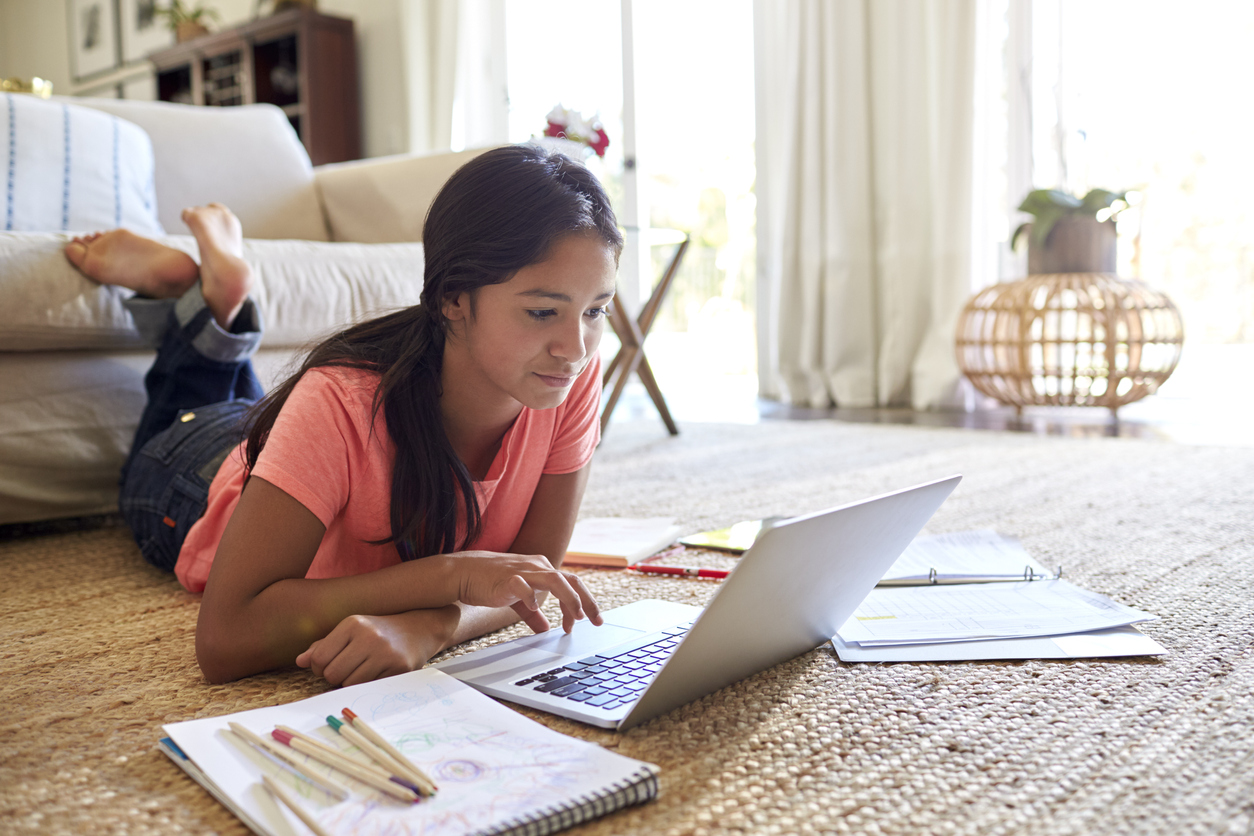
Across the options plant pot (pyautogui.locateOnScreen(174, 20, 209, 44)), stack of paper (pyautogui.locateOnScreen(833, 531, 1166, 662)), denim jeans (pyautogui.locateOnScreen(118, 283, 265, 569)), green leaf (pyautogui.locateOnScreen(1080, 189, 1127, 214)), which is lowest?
stack of paper (pyautogui.locateOnScreen(833, 531, 1166, 662))

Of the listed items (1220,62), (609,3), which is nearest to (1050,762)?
(1220,62)

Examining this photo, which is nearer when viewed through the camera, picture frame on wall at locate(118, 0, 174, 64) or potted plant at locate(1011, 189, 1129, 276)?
potted plant at locate(1011, 189, 1129, 276)

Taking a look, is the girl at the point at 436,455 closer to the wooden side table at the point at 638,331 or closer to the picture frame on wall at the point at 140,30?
the wooden side table at the point at 638,331

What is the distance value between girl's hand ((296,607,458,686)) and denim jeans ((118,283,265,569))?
0.48 m

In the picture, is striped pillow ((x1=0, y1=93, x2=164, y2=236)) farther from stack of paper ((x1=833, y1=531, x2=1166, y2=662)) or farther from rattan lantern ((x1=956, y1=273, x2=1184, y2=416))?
rattan lantern ((x1=956, y1=273, x2=1184, y2=416))

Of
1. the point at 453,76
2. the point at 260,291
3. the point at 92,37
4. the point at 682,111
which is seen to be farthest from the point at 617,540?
the point at 92,37

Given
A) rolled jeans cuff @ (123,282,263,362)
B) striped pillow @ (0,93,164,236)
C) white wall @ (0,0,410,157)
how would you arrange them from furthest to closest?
white wall @ (0,0,410,157) < striped pillow @ (0,93,164,236) < rolled jeans cuff @ (123,282,263,362)

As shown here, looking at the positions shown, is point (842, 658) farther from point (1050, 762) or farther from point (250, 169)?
point (250, 169)

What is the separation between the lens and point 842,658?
872 millimetres

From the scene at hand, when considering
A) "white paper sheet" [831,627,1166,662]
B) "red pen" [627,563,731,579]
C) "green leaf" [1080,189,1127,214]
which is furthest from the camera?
"green leaf" [1080,189,1127,214]

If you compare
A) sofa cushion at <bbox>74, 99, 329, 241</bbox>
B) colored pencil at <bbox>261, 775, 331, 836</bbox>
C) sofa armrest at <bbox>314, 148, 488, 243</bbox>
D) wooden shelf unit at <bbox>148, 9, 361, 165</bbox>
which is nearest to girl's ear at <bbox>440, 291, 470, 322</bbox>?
colored pencil at <bbox>261, 775, 331, 836</bbox>

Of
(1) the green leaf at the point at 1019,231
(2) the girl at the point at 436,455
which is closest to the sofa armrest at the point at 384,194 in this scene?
(2) the girl at the point at 436,455

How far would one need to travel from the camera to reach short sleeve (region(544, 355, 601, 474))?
1014 mm

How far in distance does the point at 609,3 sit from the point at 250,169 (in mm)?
2311
